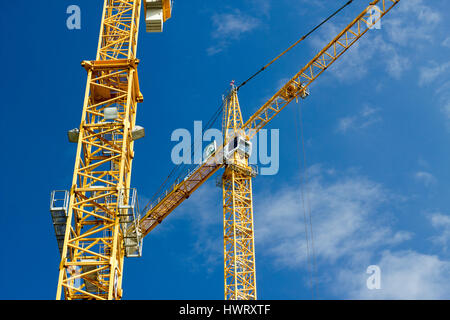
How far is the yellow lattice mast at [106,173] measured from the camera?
96.8 ft

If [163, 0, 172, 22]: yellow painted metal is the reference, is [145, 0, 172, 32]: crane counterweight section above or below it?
below

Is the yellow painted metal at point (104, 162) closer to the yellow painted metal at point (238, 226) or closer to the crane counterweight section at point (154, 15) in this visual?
the crane counterweight section at point (154, 15)

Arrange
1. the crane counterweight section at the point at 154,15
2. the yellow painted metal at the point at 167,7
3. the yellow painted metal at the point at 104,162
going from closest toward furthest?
1. the yellow painted metal at the point at 104,162
2. the crane counterweight section at the point at 154,15
3. the yellow painted metal at the point at 167,7

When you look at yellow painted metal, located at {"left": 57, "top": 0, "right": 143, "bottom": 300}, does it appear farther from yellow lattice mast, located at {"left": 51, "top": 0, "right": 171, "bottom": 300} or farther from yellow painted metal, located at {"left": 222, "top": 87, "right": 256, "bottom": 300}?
yellow painted metal, located at {"left": 222, "top": 87, "right": 256, "bottom": 300}

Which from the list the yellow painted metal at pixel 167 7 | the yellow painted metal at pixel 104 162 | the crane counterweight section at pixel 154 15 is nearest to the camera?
the yellow painted metal at pixel 104 162

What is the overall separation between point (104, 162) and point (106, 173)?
4.79ft

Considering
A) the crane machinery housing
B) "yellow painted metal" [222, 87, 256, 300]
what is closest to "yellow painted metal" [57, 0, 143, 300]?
the crane machinery housing

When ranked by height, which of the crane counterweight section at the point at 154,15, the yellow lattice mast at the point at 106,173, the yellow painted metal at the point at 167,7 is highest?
the yellow painted metal at the point at 167,7

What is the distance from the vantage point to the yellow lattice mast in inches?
1162

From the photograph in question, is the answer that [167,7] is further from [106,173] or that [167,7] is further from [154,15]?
[106,173]

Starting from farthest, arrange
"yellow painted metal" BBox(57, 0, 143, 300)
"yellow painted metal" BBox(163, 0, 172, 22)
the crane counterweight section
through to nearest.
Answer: "yellow painted metal" BBox(163, 0, 172, 22) → the crane counterweight section → "yellow painted metal" BBox(57, 0, 143, 300)

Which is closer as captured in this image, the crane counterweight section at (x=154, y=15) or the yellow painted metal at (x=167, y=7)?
the crane counterweight section at (x=154, y=15)

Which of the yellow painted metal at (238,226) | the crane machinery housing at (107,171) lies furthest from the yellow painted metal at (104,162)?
A: the yellow painted metal at (238,226)
